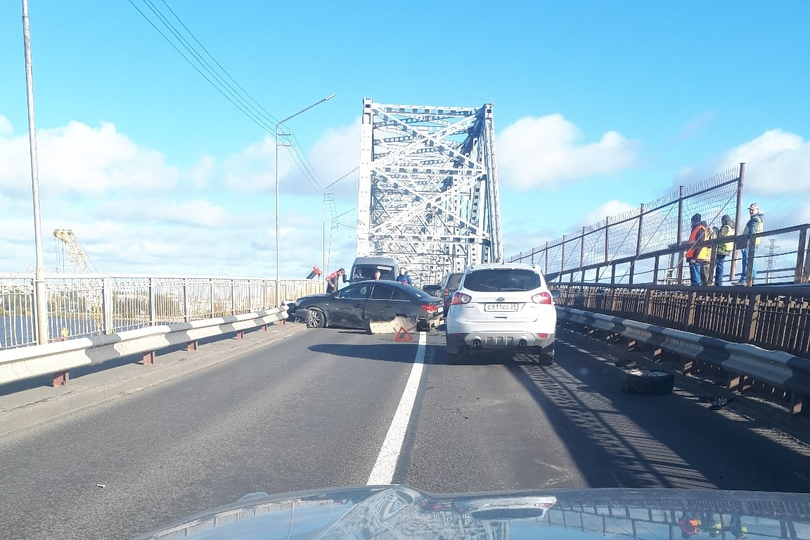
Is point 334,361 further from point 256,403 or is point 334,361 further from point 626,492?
point 626,492

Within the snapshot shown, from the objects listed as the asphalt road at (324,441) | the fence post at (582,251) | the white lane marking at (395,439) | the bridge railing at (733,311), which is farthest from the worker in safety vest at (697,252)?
the fence post at (582,251)

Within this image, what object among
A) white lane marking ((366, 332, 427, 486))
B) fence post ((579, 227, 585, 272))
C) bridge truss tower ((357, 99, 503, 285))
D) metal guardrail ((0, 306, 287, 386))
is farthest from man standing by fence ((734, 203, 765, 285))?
bridge truss tower ((357, 99, 503, 285))

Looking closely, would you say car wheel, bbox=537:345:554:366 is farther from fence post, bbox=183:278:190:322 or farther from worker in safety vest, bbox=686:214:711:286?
fence post, bbox=183:278:190:322

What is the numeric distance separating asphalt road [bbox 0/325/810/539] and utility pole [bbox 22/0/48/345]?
935 mm

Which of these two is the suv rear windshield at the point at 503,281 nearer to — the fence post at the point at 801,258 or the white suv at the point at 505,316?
the white suv at the point at 505,316

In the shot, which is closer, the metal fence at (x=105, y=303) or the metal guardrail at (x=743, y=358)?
the metal guardrail at (x=743, y=358)

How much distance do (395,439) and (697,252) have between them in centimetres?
866

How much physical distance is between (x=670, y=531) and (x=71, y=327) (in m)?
8.60

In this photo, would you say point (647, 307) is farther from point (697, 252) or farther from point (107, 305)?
point (107, 305)

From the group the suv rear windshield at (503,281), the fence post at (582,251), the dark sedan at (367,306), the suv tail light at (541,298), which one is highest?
the fence post at (582,251)

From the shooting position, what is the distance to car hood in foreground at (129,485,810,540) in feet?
8.46

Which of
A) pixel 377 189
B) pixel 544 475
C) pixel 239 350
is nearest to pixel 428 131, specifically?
pixel 377 189

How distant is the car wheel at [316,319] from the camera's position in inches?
733

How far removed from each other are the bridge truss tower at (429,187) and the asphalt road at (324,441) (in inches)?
1520
